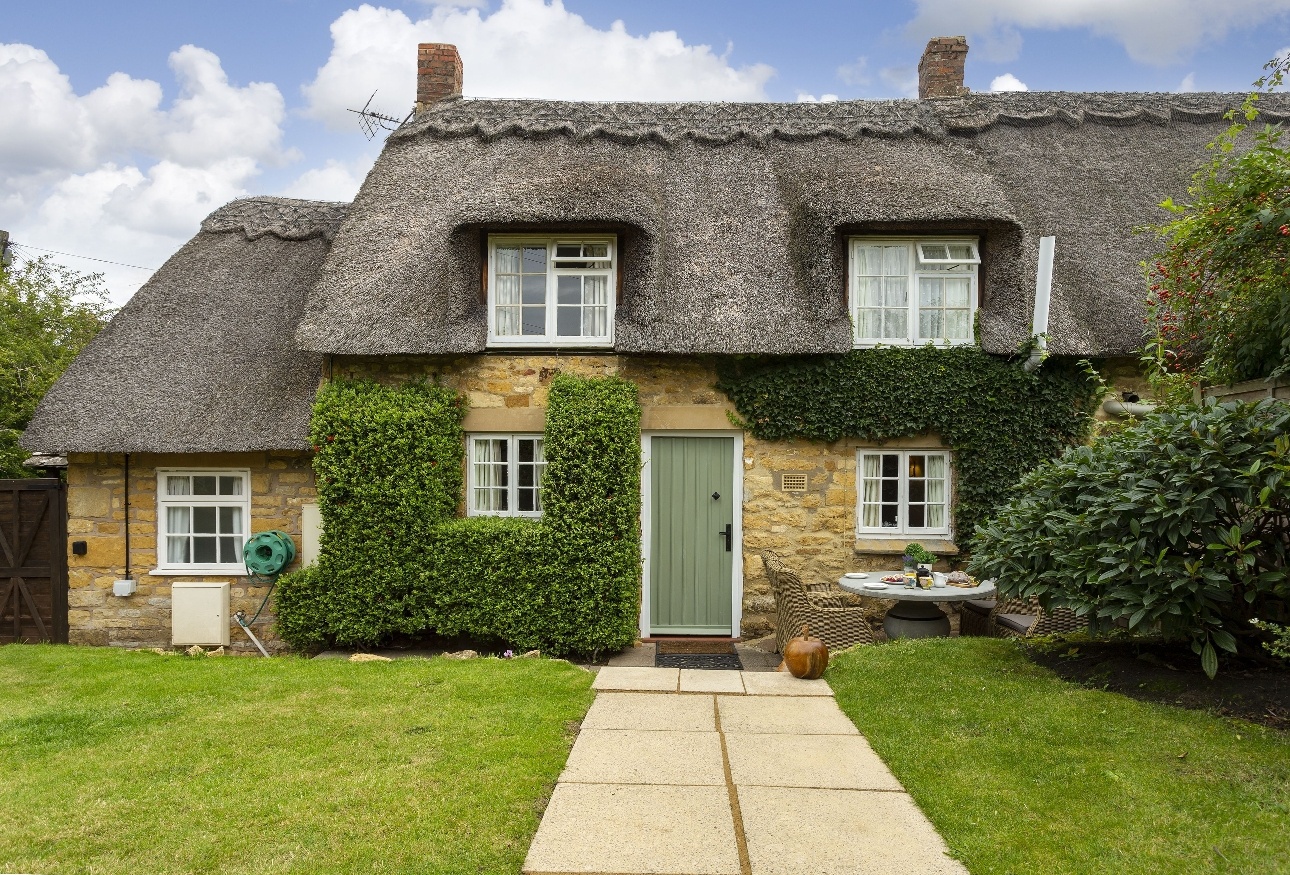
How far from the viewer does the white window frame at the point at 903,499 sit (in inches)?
370

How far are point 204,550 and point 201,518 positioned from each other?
38cm

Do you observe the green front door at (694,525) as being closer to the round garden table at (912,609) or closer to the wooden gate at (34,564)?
the round garden table at (912,609)

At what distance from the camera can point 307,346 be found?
9117mm

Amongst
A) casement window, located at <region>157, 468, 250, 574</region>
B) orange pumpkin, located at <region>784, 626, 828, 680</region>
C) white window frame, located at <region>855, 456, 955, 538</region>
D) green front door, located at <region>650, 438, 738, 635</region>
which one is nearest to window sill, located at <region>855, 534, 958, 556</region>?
white window frame, located at <region>855, 456, 955, 538</region>

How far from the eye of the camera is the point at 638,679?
704cm

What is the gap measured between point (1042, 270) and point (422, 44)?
29.6ft

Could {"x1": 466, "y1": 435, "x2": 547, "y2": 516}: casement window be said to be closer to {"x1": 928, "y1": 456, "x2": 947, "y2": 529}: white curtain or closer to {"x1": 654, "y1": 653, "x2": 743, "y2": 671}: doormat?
{"x1": 654, "y1": 653, "x2": 743, "y2": 671}: doormat

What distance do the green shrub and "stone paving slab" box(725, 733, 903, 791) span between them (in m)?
1.99

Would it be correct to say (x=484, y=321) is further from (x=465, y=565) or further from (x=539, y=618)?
(x=539, y=618)

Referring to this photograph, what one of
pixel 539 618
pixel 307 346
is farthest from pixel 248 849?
pixel 307 346

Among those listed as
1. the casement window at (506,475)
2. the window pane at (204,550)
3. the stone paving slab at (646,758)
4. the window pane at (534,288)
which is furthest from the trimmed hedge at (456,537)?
the stone paving slab at (646,758)

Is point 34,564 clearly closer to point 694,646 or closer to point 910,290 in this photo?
point 694,646

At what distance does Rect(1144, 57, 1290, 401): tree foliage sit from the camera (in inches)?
227

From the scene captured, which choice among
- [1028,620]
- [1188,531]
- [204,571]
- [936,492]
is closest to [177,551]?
[204,571]
